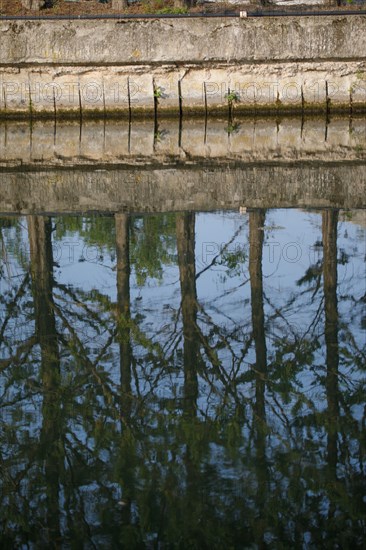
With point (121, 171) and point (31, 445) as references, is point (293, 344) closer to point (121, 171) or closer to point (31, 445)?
point (31, 445)

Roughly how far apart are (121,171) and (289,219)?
3.48 meters

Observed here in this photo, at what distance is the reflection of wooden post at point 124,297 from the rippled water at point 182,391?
0.02 meters

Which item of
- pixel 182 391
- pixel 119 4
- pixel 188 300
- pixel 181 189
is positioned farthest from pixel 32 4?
pixel 182 391

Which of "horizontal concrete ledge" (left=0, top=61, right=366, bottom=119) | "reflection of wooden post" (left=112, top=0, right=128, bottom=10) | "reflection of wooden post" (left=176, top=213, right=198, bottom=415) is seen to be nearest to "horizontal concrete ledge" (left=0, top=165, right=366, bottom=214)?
"reflection of wooden post" (left=176, top=213, right=198, bottom=415)

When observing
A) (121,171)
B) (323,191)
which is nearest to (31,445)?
(323,191)

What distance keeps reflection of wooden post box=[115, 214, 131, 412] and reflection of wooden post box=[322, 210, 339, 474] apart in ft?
3.49

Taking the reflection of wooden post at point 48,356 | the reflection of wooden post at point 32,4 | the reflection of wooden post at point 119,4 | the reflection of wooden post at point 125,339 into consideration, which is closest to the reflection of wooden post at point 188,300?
the reflection of wooden post at point 125,339

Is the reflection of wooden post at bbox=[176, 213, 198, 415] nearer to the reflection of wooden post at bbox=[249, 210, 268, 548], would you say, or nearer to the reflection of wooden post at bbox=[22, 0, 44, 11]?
the reflection of wooden post at bbox=[249, 210, 268, 548]

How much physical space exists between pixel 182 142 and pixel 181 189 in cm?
451

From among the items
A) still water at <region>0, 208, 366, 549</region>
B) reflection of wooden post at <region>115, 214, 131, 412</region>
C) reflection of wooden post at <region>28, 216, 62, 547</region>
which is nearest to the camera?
still water at <region>0, 208, 366, 549</region>

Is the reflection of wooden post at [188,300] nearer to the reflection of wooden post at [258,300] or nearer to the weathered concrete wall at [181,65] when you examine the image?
the reflection of wooden post at [258,300]

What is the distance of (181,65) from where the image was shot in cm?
1953

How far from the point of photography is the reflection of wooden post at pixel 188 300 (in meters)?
5.58

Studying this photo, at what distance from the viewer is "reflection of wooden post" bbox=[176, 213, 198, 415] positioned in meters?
5.58
